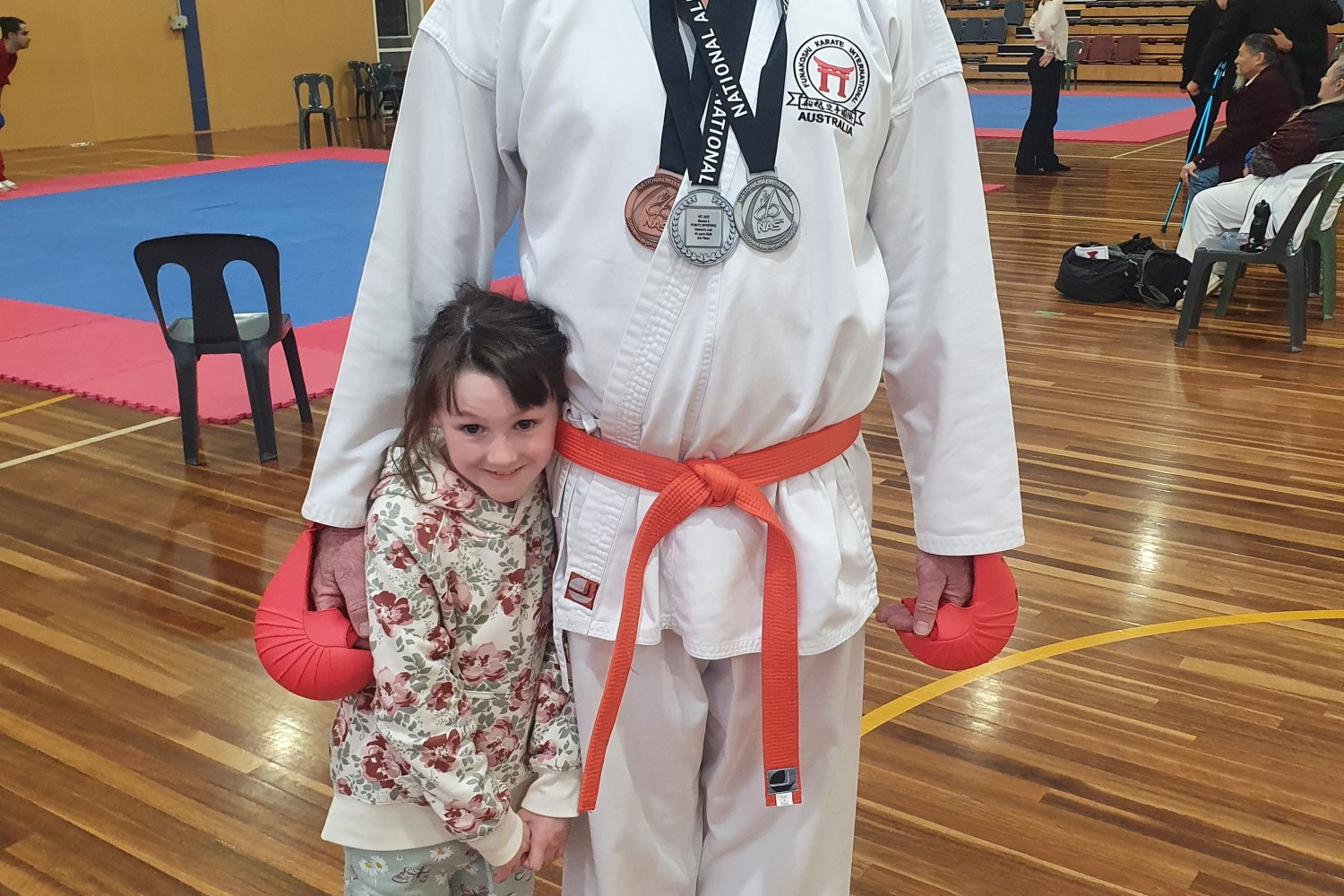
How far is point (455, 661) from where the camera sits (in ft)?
4.45

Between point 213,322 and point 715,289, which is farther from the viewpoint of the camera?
point 213,322

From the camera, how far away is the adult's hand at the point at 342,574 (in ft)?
4.33

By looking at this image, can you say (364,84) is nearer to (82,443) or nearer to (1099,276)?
(1099,276)

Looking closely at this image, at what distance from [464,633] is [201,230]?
295 inches

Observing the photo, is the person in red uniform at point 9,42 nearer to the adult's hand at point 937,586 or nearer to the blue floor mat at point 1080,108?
the blue floor mat at point 1080,108

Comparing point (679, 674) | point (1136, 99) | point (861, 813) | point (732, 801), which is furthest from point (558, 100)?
point (1136, 99)

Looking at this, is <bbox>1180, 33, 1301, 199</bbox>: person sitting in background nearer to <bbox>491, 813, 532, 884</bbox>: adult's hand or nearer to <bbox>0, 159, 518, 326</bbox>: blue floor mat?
<bbox>0, 159, 518, 326</bbox>: blue floor mat

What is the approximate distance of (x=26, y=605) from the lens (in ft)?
10.3

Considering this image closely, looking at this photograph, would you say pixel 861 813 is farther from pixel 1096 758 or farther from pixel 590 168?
pixel 590 168

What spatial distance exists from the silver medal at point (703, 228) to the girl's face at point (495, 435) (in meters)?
0.24

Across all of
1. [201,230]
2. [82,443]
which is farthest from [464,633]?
[201,230]

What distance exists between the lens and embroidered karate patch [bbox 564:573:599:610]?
1.30 m

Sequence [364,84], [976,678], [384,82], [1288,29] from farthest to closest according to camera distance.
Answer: [364,84], [384,82], [1288,29], [976,678]

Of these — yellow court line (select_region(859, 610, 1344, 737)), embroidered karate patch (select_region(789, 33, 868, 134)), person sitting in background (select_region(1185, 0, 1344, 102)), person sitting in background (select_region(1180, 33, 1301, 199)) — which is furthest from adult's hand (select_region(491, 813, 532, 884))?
person sitting in background (select_region(1185, 0, 1344, 102))
